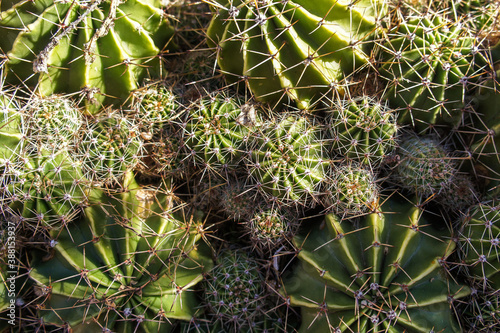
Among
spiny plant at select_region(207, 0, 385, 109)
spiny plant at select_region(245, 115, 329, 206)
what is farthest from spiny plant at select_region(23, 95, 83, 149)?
spiny plant at select_region(245, 115, 329, 206)

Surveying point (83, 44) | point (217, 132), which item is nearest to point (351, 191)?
point (217, 132)

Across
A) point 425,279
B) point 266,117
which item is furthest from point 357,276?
point 266,117

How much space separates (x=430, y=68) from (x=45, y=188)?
2.72 m

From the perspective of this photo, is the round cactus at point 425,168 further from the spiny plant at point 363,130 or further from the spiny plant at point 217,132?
the spiny plant at point 217,132

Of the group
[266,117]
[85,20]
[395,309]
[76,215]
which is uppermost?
[85,20]

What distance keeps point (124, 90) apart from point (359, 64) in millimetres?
1726

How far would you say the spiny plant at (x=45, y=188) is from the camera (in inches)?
98.8

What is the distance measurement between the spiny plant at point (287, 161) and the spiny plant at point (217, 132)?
122 millimetres

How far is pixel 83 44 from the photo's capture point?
2539 mm

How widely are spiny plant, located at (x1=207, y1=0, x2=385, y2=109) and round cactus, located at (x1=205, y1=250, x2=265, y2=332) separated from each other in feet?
4.10

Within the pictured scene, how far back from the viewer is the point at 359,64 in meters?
2.70

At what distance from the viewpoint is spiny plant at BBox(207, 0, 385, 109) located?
2.44 metres

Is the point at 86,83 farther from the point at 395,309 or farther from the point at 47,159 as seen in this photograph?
the point at 395,309

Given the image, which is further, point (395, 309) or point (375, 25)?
point (375, 25)
